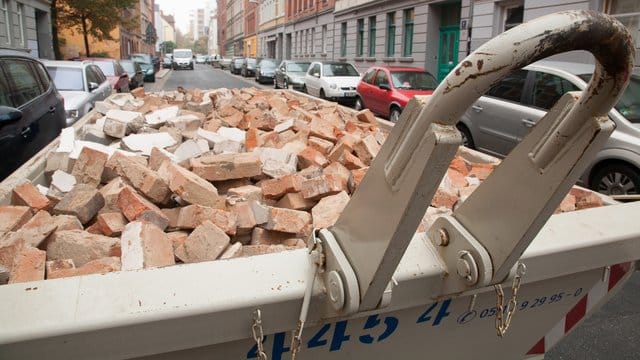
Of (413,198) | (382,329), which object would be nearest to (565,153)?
(413,198)

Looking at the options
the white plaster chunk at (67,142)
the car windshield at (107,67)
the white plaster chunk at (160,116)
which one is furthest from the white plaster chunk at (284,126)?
the car windshield at (107,67)

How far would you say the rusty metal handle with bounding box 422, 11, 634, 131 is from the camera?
98 centimetres

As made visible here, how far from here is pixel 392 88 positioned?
44.0 ft

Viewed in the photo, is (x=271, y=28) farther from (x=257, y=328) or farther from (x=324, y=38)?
(x=257, y=328)

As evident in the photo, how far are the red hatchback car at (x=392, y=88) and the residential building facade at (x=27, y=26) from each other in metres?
15.7

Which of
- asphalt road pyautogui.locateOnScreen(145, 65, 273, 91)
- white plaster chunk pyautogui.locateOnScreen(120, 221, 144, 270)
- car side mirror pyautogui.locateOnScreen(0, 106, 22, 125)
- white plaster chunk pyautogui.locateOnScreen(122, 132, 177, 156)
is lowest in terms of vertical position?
asphalt road pyautogui.locateOnScreen(145, 65, 273, 91)

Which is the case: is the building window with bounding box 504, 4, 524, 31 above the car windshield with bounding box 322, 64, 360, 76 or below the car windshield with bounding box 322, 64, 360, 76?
above

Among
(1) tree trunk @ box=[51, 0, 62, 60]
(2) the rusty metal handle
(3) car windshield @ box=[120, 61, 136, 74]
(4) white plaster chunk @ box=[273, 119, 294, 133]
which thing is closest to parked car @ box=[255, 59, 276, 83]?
(3) car windshield @ box=[120, 61, 136, 74]

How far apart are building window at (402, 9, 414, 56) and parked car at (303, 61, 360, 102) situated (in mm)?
7089

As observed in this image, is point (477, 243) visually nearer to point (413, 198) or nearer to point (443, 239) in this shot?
point (443, 239)

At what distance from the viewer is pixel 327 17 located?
39.0m

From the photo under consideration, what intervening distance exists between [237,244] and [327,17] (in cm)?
3899

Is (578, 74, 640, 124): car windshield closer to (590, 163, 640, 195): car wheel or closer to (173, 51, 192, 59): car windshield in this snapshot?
(590, 163, 640, 195): car wheel

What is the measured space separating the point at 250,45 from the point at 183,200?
8102 centimetres
